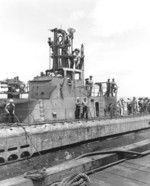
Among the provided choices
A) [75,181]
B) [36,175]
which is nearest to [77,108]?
[36,175]

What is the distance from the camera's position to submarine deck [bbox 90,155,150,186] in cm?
506

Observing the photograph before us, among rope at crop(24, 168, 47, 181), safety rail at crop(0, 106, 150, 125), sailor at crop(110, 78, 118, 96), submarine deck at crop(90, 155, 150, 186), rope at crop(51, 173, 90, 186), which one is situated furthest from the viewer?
sailor at crop(110, 78, 118, 96)

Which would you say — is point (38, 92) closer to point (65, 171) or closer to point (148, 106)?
point (65, 171)

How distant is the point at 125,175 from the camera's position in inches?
217

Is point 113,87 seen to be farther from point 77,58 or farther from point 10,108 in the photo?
point 10,108

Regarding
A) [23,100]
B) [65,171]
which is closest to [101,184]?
[65,171]

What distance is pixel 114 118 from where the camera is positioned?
791 inches

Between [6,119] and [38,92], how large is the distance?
384 centimetres

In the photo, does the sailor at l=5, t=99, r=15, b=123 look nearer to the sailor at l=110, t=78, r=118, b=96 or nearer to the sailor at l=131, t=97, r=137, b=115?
the sailor at l=110, t=78, r=118, b=96

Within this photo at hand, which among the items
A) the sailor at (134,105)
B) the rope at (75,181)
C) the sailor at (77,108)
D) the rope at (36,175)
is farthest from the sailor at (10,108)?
the sailor at (134,105)

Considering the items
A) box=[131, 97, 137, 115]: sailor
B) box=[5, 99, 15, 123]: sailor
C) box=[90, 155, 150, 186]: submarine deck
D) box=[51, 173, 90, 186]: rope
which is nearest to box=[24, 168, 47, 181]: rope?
box=[51, 173, 90, 186]: rope

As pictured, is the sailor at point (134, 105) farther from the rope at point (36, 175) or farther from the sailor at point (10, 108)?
the rope at point (36, 175)

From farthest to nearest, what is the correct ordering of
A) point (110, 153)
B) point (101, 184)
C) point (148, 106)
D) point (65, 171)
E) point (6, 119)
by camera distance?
point (148, 106), point (6, 119), point (110, 153), point (65, 171), point (101, 184)

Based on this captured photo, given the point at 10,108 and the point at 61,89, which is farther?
the point at 61,89
